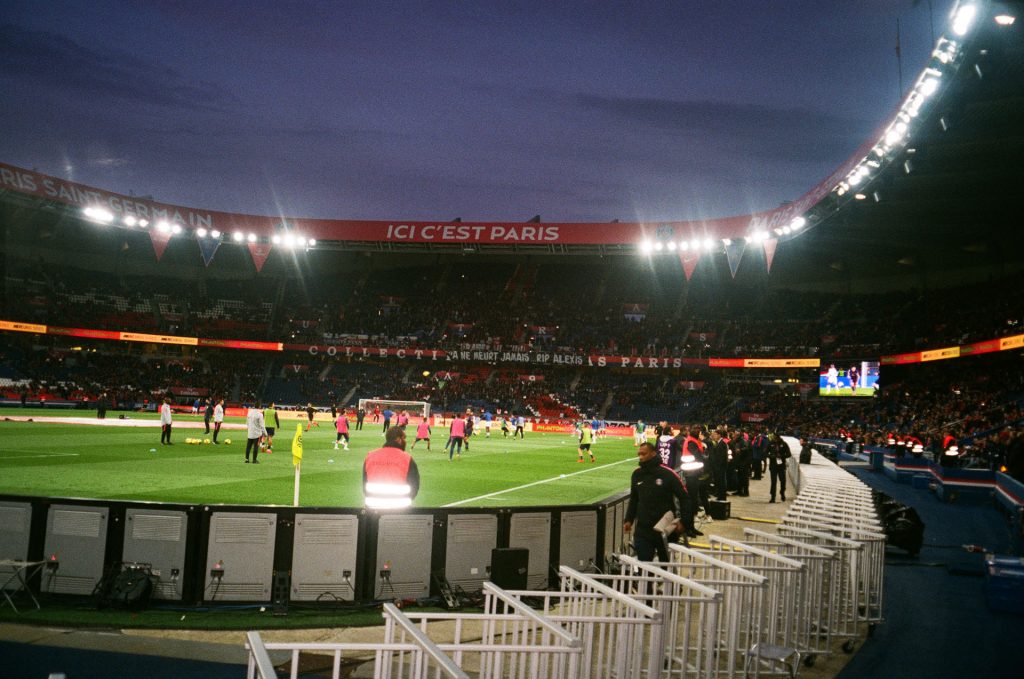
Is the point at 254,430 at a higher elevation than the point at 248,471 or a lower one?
higher

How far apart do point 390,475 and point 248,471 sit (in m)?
14.1

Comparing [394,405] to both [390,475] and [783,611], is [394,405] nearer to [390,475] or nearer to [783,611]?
[390,475]

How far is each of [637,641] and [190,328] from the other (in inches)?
2728

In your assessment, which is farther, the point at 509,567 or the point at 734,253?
the point at 734,253

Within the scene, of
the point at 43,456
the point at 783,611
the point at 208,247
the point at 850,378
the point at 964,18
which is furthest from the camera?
the point at 208,247

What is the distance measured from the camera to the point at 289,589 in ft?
29.3

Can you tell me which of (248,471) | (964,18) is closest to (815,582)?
(964,18)

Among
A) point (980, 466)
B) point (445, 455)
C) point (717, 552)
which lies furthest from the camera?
point (445, 455)

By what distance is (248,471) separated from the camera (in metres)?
21.9

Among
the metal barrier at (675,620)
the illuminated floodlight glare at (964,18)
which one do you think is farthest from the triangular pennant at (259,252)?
the metal barrier at (675,620)

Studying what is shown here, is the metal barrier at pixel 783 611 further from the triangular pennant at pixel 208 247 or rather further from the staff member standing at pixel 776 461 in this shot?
the triangular pennant at pixel 208 247

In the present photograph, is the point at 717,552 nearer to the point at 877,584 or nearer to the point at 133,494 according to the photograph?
the point at 877,584

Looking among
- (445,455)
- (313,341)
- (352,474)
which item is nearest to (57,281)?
(313,341)

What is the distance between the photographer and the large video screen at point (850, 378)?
42.3m
